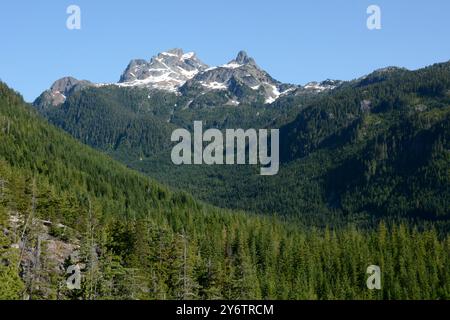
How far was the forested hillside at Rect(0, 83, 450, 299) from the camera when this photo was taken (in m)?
65.9

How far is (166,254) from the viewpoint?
91.8m

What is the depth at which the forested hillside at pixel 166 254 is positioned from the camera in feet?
216

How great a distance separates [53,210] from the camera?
355 feet

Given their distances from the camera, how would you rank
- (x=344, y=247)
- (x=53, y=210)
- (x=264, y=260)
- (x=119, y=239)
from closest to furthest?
(x=119, y=239) → (x=53, y=210) → (x=264, y=260) → (x=344, y=247)
